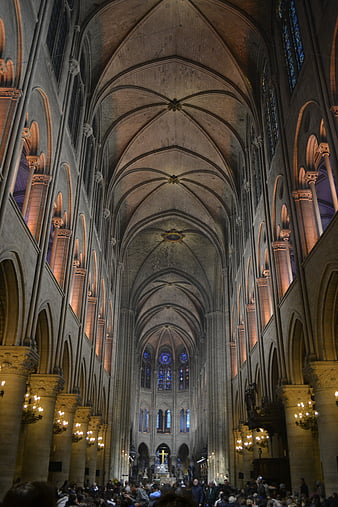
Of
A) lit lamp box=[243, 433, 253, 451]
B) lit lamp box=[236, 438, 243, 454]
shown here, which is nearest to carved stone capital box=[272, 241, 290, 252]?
lit lamp box=[243, 433, 253, 451]

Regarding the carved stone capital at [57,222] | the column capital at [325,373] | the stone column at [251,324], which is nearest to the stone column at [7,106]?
the carved stone capital at [57,222]

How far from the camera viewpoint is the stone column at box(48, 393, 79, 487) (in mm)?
17391

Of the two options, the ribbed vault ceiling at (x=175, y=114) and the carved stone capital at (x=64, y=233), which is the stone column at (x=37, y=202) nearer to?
the carved stone capital at (x=64, y=233)

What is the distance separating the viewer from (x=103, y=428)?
30094mm

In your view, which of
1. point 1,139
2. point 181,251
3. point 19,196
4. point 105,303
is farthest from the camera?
point 181,251

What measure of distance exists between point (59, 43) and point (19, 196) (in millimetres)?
10275

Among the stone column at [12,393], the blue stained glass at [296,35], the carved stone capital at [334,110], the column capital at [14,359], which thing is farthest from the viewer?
the blue stained glass at [296,35]

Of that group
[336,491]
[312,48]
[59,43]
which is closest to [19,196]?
[59,43]

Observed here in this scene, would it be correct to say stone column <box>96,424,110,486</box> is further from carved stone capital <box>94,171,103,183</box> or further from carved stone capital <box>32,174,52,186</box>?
carved stone capital <box>32,174,52,186</box>

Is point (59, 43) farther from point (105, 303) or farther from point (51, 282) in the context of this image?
point (105, 303)

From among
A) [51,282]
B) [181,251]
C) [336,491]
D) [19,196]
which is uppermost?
[181,251]

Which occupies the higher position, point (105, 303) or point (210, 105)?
point (210, 105)

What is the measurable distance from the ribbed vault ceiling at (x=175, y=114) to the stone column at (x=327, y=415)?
552 inches

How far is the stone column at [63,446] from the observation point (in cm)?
1739
